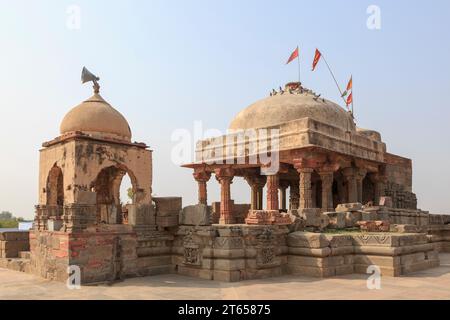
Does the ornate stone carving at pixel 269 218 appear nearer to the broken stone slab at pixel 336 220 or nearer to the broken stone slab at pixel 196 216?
the broken stone slab at pixel 196 216

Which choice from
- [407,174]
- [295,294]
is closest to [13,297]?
[295,294]

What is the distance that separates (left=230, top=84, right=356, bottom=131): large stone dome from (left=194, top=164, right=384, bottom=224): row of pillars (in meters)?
2.22

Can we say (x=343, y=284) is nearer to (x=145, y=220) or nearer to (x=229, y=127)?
(x=145, y=220)

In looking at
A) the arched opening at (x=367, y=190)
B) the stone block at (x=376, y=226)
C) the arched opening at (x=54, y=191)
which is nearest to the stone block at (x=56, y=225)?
the arched opening at (x=54, y=191)

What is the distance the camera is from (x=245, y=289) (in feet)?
22.0

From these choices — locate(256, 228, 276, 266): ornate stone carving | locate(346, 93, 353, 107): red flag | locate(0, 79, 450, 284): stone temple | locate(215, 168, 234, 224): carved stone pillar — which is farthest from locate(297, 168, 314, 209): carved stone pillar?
locate(256, 228, 276, 266): ornate stone carving

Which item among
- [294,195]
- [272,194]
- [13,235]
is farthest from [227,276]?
[294,195]

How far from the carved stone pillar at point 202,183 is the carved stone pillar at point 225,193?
0.97 m

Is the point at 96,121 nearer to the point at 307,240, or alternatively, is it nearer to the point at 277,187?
the point at 307,240

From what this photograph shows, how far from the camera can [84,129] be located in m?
9.97

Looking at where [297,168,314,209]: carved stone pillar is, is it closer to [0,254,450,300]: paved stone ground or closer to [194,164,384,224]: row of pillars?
[194,164,384,224]: row of pillars

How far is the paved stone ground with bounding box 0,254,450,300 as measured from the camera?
6.13 meters

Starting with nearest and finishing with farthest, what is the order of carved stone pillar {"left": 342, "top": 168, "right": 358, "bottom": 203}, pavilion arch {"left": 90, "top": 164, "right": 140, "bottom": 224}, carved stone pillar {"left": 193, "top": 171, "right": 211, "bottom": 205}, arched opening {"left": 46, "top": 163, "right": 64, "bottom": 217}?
arched opening {"left": 46, "top": 163, "right": 64, "bottom": 217}
pavilion arch {"left": 90, "top": 164, "right": 140, "bottom": 224}
carved stone pillar {"left": 342, "top": 168, "right": 358, "bottom": 203}
carved stone pillar {"left": 193, "top": 171, "right": 211, "bottom": 205}

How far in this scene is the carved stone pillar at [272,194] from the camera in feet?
55.5
